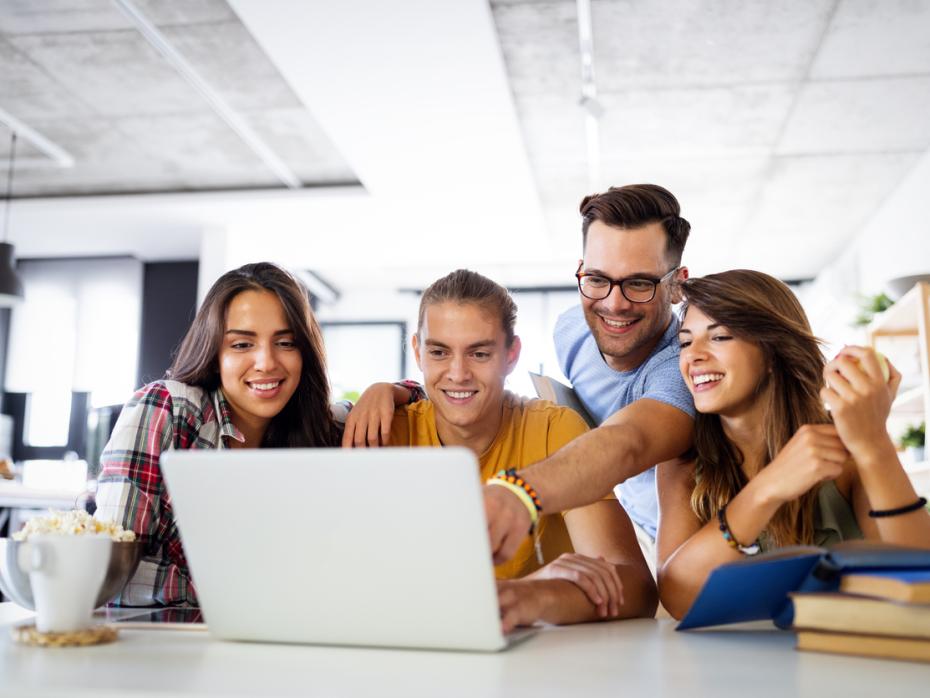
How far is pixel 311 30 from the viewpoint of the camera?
150 inches

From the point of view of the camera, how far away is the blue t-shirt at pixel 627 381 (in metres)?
1.72

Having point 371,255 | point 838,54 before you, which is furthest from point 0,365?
point 838,54

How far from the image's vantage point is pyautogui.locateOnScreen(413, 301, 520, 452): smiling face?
177cm

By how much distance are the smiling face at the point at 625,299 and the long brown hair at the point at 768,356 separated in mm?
404

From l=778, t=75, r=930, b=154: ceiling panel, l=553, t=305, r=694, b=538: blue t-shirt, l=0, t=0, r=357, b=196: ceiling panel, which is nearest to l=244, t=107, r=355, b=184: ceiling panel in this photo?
l=0, t=0, r=357, b=196: ceiling panel

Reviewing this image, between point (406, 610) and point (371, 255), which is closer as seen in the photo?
point (406, 610)

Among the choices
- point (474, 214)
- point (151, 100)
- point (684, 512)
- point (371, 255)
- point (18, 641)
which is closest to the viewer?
point (18, 641)

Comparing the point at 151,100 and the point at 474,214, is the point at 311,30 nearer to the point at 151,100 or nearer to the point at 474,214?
the point at 151,100

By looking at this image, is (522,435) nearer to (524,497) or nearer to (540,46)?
(524,497)

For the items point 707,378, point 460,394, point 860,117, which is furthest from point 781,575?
point 860,117

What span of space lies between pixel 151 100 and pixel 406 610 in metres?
4.69

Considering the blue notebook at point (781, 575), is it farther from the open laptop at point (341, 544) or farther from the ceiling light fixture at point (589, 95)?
the ceiling light fixture at point (589, 95)

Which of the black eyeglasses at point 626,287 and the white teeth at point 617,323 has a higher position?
the black eyeglasses at point 626,287

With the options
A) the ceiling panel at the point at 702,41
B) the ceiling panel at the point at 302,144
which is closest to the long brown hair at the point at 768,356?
the ceiling panel at the point at 702,41
